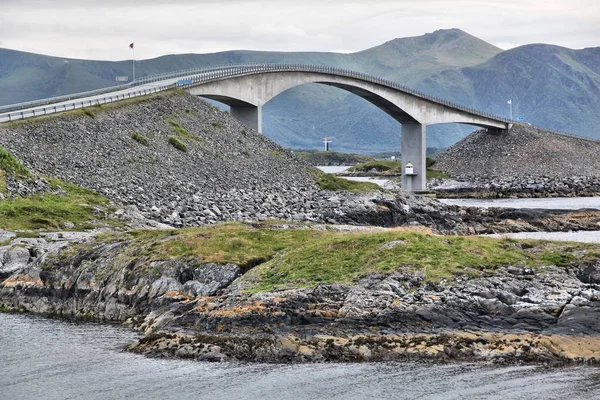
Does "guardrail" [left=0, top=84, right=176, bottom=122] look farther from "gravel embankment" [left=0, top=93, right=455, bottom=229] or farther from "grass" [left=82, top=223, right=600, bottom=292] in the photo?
"grass" [left=82, top=223, right=600, bottom=292]

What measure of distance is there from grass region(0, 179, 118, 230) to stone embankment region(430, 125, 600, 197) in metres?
90.6

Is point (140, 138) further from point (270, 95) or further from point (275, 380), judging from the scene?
point (275, 380)

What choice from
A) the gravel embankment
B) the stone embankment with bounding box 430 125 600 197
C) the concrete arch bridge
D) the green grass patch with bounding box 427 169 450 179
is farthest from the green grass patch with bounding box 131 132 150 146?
the green grass patch with bounding box 427 169 450 179

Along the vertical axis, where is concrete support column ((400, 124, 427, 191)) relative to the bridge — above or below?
below

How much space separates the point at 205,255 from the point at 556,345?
16544 millimetres

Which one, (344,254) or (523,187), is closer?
(344,254)

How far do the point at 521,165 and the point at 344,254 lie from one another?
426ft

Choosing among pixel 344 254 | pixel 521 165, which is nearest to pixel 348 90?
pixel 521 165

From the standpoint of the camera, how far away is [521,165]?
168 metres

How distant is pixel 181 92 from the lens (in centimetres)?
10919

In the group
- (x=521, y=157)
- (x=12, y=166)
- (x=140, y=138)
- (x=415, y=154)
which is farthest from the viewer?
(x=521, y=157)

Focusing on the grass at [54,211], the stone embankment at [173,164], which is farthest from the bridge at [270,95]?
the grass at [54,211]

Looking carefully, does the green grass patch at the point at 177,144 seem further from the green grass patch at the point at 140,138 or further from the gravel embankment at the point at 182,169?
the green grass patch at the point at 140,138

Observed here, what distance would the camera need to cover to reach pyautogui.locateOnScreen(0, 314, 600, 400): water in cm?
3167
